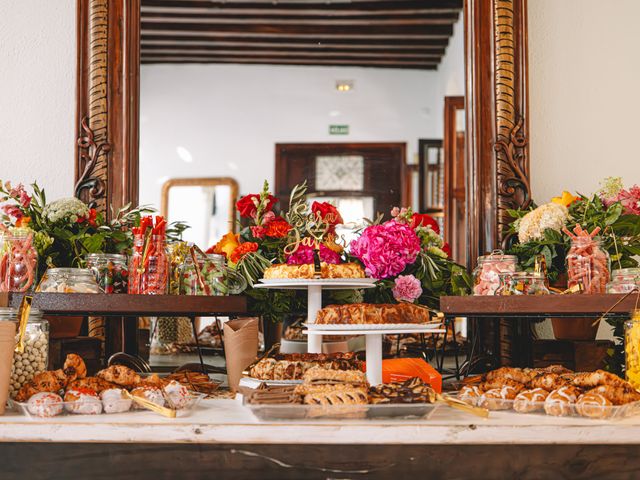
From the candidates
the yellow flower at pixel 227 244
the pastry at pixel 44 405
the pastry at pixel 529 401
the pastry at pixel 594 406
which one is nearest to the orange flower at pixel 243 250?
the yellow flower at pixel 227 244

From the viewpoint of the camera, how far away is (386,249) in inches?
86.9

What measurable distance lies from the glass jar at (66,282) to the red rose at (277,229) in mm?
599

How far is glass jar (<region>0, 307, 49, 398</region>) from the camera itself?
1576mm

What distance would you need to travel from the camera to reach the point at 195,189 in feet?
8.18

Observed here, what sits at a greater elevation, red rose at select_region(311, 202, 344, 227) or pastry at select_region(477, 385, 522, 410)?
red rose at select_region(311, 202, 344, 227)

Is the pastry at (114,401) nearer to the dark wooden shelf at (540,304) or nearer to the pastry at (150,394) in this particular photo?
the pastry at (150,394)

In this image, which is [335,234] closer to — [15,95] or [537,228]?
[537,228]

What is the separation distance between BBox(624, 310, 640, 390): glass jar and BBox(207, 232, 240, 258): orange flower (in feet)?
3.97

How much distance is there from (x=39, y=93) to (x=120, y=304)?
45.8 inches

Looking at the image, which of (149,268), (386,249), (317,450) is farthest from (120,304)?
(386,249)

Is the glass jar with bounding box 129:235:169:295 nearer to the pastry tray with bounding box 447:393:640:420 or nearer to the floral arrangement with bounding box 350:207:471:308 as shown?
the floral arrangement with bounding box 350:207:471:308

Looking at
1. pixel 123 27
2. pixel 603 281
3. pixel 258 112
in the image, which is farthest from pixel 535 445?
pixel 123 27

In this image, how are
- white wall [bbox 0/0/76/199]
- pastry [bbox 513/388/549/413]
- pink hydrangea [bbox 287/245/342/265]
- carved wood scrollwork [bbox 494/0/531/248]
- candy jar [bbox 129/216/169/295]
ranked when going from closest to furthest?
pastry [bbox 513/388/549/413]
candy jar [bbox 129/216/169/295]
pink hydrangea [bbox 287/245/342/265]
carved wood scrollwork [bbox 494/0/531/248]
white wall [bbox 0/0/76/199]

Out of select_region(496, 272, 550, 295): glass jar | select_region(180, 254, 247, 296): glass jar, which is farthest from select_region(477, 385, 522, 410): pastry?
select_region(180, 254, 247, 296): glass jar
